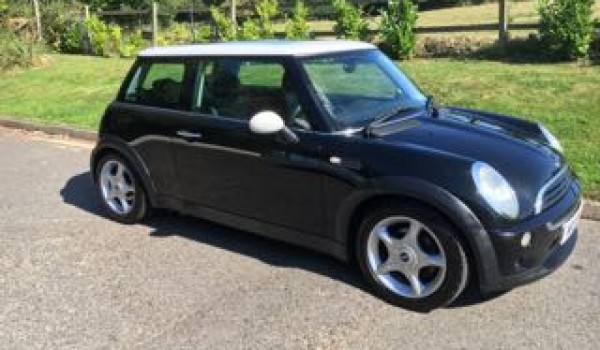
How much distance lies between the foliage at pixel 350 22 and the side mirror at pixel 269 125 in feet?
31.1

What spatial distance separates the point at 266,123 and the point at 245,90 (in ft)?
2.12

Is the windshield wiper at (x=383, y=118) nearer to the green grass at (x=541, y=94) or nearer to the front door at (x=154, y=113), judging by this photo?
the front door at (x=154, y=113)

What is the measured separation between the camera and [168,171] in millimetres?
5930

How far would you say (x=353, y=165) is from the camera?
4.66m

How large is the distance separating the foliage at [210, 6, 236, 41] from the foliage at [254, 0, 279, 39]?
0.58 meters

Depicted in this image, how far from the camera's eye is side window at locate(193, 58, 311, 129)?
505 centimetres

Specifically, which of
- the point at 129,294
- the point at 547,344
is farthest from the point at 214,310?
the point at 547,344

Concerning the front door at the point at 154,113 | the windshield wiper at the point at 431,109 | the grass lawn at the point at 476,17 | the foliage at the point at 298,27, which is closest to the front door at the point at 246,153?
the front door at the point at 154,113

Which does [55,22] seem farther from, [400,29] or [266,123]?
Answer: [266,123]

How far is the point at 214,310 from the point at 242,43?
209 centimetres

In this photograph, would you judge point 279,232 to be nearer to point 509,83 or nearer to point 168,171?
point 168,171

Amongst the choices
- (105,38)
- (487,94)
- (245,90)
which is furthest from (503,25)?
(105,38)

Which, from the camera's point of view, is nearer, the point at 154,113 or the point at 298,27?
the point at 154,113

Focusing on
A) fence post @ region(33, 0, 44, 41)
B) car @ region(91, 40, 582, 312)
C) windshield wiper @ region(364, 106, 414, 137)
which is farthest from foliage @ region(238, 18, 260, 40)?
windshield wiper @ region(364, 106, 414, 137)
